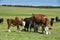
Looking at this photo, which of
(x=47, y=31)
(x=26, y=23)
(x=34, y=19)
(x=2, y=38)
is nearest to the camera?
(x=2, y=38)

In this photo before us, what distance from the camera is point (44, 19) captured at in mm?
20469

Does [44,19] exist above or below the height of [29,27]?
above

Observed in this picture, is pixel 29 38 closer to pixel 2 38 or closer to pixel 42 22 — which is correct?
pixel 2 38

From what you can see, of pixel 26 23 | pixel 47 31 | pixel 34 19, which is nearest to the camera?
pixel 47 31

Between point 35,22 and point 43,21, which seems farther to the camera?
point 35,22

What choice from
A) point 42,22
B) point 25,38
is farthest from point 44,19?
point 25,38

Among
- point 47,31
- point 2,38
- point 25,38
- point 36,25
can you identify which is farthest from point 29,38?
point 36,25

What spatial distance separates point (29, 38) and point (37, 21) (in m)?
4.23

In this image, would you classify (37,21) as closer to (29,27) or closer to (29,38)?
(29,27)

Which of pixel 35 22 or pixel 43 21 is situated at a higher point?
pixel 43 21

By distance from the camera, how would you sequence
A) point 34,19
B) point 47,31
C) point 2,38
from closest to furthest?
1. point 2,38
2. point 47,31
3. point 34,19

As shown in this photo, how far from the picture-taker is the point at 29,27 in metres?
23.0

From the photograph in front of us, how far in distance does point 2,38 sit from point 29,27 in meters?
6.40

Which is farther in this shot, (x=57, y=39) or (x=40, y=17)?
(x=40, y=17)
